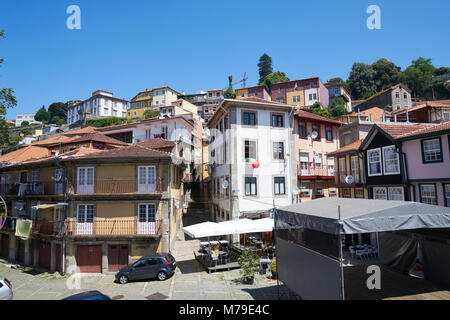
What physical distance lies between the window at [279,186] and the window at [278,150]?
84.6 inches

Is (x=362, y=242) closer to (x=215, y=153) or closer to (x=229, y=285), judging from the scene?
(x=229, y=285)

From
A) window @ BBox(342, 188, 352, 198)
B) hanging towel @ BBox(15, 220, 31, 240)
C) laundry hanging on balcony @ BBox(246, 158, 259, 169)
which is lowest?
hanging towel @ BBox(15, 220, 31, 240)

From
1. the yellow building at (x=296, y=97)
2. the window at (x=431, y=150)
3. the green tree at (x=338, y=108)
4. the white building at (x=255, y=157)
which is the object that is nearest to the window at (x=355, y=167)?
the white building at (x=255, y=157)

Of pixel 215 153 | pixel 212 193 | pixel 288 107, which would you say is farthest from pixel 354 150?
pixel 212 193

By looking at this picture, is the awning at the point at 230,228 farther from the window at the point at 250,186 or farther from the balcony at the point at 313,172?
the balcony at the point at 313,172

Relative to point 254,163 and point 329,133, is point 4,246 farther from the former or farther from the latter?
point 329,133

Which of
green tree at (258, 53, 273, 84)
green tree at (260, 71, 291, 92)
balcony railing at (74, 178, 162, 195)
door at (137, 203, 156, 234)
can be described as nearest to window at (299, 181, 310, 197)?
balcony railing at (74, 178, 162, 195)

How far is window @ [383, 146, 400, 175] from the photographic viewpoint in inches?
802

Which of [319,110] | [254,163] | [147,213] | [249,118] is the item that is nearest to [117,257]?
[147,213]

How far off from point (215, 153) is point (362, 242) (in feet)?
59.5

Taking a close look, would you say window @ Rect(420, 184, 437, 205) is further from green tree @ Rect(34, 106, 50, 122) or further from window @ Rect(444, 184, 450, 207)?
green tree @ Rect(34, 106, 50, 122)

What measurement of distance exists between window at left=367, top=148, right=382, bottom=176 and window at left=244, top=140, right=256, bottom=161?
10.1 meters

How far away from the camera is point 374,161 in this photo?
73.7 feet
